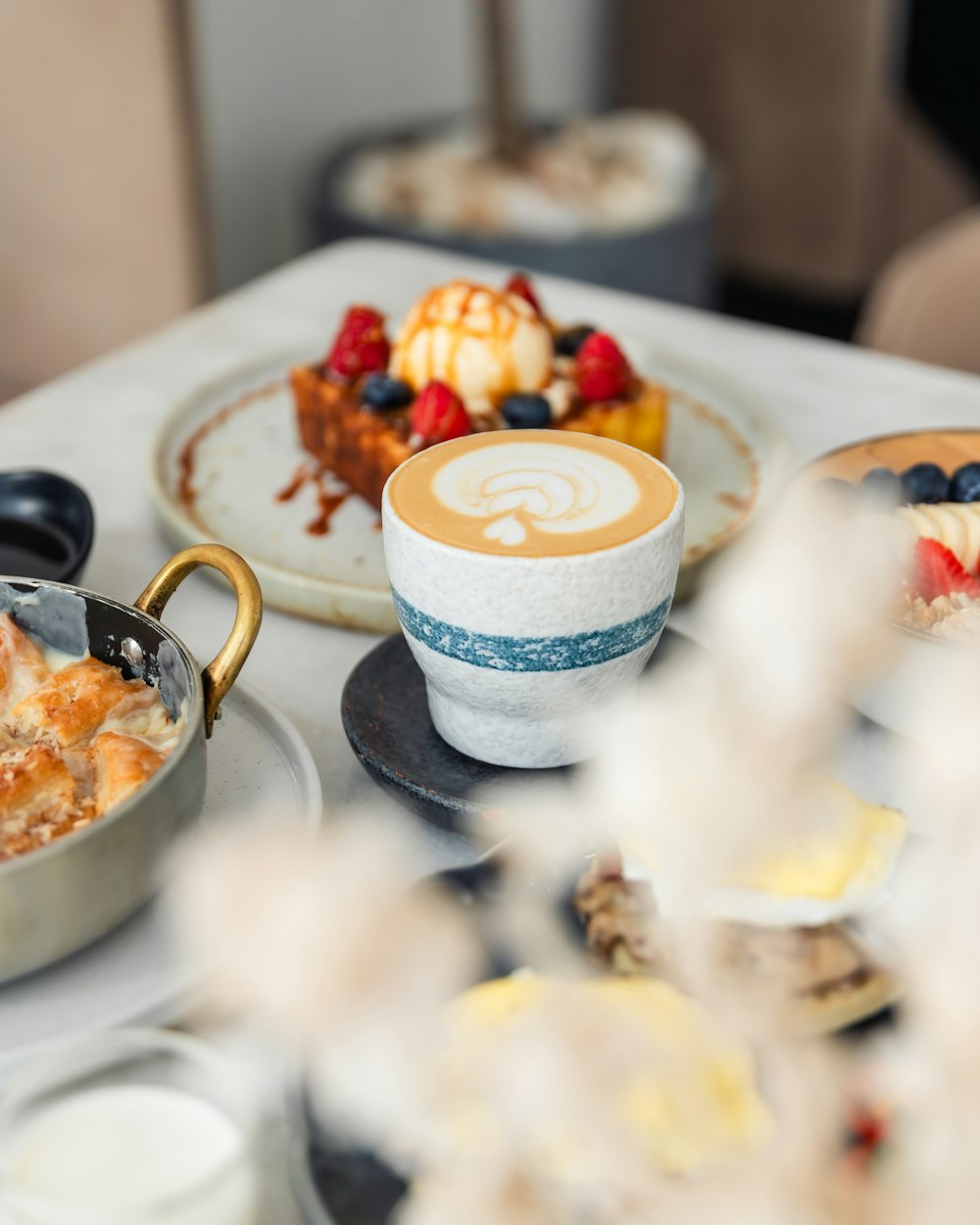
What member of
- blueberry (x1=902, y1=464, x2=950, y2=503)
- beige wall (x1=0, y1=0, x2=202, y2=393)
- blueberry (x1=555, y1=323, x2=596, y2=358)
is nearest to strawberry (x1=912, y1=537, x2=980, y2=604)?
blueberry (x1=902, y1=464, x2=950, y2=503)

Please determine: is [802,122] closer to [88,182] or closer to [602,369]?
[88,182]

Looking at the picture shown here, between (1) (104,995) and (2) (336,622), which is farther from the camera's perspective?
(2) (336,622)

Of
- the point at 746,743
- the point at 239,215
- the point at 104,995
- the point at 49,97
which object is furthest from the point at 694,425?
the point at 239,215

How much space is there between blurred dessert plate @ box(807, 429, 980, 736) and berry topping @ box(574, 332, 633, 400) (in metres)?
0.22

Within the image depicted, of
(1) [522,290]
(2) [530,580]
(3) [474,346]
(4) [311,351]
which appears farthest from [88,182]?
(2) [530,580]

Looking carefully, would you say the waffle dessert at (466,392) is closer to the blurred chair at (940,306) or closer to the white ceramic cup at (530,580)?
the white ceramic cup at (530,580)

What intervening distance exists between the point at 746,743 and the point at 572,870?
241 mm

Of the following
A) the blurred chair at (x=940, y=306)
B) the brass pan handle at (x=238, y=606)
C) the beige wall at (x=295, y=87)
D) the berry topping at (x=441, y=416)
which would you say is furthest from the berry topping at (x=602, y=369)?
the beige wall at (x=295, y=87)

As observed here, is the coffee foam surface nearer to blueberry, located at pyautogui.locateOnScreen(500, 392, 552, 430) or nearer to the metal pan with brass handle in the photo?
the metal pan with brass handle

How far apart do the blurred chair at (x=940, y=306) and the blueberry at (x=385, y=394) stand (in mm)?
774

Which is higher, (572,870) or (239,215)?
(572,870)

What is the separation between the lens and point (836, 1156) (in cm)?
17

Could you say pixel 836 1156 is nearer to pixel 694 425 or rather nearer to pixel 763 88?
pixel 694 425

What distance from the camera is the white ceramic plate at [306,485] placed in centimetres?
86
